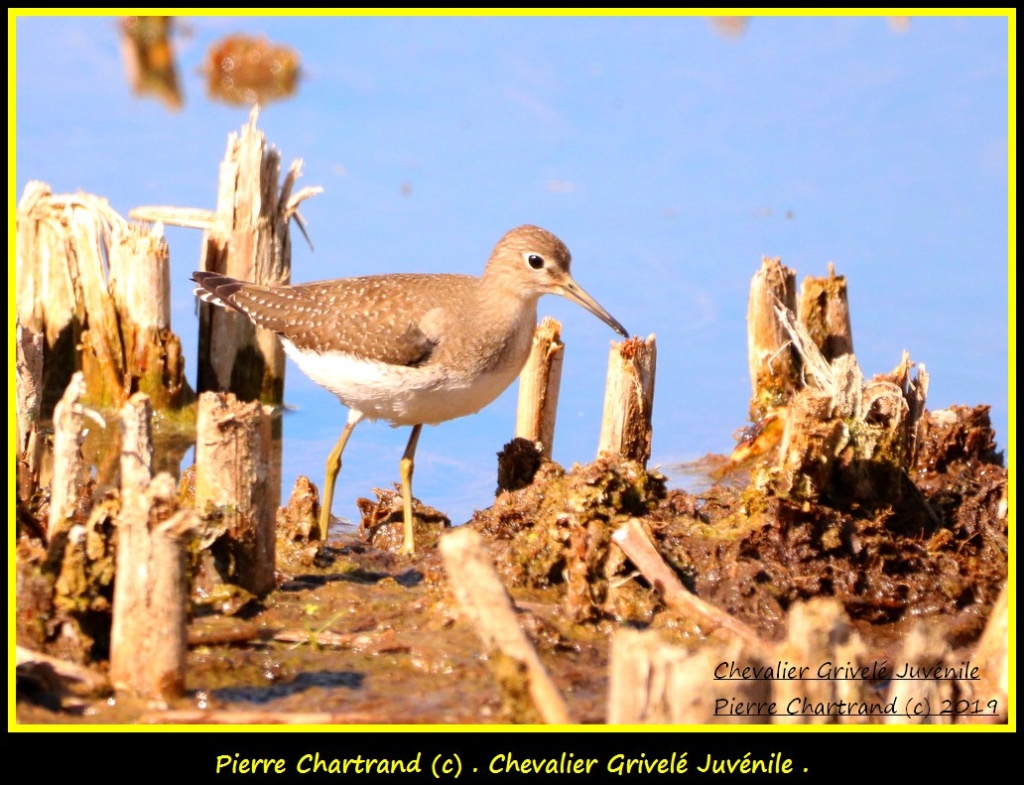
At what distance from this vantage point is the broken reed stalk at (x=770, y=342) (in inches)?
440

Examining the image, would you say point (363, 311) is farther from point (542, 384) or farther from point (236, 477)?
point (236, 477)

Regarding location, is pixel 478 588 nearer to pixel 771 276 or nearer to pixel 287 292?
pixel 287 292

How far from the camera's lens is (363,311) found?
944 centimetres

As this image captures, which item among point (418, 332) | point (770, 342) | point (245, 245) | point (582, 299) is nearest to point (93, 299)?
point (245, 245)

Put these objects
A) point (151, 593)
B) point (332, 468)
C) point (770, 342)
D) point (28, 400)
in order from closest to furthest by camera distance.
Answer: point (151, 593) < point (28, 400) < point (332, 468) < point (770, 342)

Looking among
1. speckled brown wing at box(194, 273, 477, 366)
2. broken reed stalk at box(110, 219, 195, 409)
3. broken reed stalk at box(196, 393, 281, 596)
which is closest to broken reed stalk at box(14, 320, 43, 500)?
broken reed stalk at box(196, 393, 281, 596)

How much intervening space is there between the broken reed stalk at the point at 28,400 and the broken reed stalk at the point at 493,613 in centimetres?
371

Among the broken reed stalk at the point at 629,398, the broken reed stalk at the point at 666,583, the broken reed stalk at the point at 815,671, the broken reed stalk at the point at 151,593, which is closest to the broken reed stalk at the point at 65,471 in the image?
the broken reed stalk at the point at 151,593

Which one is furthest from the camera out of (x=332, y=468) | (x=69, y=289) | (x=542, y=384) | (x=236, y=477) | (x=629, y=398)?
(x=69, y=289)

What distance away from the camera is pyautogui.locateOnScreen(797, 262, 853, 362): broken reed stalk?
11383mm

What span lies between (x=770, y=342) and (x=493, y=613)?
21.2 ft

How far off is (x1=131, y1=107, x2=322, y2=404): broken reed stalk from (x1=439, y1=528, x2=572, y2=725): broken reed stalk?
7.00 m

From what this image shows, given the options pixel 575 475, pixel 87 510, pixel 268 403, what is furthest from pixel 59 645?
pixel 268 403

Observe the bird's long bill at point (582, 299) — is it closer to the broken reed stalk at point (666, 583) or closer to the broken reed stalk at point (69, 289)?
the broken reed stalk at point (666, 583)
